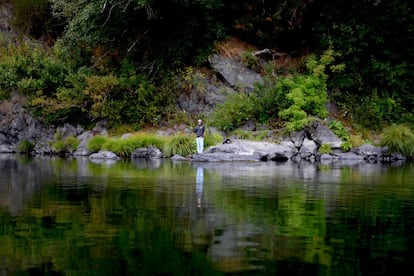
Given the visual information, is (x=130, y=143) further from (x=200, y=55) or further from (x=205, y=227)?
(x=205, y=227)

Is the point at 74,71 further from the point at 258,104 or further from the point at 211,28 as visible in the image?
the point at 258,104

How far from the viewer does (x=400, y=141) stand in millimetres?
29453

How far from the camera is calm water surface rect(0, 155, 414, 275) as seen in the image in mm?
7488

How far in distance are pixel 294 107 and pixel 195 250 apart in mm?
23547

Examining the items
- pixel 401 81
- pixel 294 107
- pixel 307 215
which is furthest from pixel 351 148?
pixel 307 215

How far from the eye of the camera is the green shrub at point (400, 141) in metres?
29.4

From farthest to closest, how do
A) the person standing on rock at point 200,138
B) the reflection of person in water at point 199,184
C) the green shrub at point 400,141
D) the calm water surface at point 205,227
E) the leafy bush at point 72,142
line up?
the leafy bush at point 72,142, the green shrub at point 400,141, the person standing on rock at point 200,138, the reflection of person in water at point 199,184, the calm water surface at point 205,227

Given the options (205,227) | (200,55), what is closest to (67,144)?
(200,55)

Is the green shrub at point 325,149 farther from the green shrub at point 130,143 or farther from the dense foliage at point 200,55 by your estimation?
the green shrub at point 130,143

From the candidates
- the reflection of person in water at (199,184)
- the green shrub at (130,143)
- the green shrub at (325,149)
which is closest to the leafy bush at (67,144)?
the green shrub at (130,143)

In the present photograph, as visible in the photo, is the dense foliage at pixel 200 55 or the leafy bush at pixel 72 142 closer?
the dense foliage at pixel 200 55

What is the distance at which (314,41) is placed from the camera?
36.4 meters

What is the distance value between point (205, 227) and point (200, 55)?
84.8 ft

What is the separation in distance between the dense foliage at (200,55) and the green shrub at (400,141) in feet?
11.2
